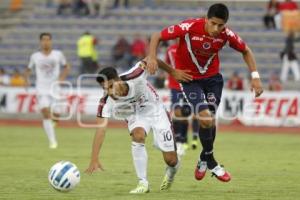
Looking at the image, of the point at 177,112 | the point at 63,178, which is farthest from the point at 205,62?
the point at 177,112

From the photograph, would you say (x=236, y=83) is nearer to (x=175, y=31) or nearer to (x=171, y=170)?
(x=175, y=31)

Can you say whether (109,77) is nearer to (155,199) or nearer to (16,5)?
(155,199)

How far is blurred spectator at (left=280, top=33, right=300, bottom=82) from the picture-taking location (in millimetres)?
30719

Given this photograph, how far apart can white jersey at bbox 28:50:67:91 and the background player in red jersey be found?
8104 mm

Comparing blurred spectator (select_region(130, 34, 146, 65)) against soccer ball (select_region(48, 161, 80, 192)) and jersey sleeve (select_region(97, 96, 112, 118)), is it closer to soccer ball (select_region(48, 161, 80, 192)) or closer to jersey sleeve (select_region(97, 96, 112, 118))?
jersey sleeve (select_region(97, 96, 112, 118))

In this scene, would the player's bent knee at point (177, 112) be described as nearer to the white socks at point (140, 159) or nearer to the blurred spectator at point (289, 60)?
the white socks at point (140, 159)

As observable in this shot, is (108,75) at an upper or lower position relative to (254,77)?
upper

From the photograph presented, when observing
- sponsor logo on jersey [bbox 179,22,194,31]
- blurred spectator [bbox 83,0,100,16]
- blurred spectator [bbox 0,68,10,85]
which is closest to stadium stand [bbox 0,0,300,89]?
blurred spectator [bbox 83,0,100,16]

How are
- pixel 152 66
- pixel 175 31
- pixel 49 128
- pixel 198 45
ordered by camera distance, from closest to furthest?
pixel 152 66 < pixel 175 31 < pixel 198 45 < pixel 49 128

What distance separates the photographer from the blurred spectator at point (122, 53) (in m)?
33.0

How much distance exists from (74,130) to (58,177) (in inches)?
613

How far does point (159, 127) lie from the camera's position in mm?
11414

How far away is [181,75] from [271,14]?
22487 millimetres

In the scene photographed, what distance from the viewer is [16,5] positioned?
38.0m
